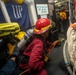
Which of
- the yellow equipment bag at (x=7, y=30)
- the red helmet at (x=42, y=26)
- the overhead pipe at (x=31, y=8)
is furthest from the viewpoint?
the overhead pipe at (x=31, y=8)

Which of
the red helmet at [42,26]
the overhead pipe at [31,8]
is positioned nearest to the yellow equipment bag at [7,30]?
the red helmet at [42,26]

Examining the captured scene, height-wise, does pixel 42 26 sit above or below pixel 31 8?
below

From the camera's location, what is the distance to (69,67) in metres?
1.33


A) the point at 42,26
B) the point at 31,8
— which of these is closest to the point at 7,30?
the point at 42,26

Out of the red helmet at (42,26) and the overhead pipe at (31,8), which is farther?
the overhead pipe at (31,8)

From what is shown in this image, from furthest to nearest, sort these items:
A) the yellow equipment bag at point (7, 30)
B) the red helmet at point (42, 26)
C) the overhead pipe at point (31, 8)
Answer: the overhead pipe at point (31, 8) < the red helmet at point (42, 26) < the yellow equipment bag at point (7, 30)

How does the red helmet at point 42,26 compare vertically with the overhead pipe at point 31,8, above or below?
below

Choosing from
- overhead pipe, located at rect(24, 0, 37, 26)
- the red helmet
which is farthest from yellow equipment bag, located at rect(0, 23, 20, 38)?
overhead pipe, located at rect(24, 0, 37, 26)

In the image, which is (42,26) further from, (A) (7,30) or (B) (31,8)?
(B) (31,8)

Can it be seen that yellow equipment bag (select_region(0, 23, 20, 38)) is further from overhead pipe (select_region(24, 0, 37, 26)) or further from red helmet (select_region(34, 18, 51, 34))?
overhead pipe (select_region(24, 0, 37, 26))

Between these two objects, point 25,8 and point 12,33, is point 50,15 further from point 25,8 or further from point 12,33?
point 12,33

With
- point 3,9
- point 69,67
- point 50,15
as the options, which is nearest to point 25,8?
point 3,9

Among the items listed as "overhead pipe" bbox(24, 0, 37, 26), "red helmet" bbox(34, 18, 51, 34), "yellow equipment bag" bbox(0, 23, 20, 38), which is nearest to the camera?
"yellow equipment bag" bbox(0, 23, 20, 38)

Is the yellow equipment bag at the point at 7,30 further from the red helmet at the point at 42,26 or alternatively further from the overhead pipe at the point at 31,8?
the overhead pipe at the point at 31,8
